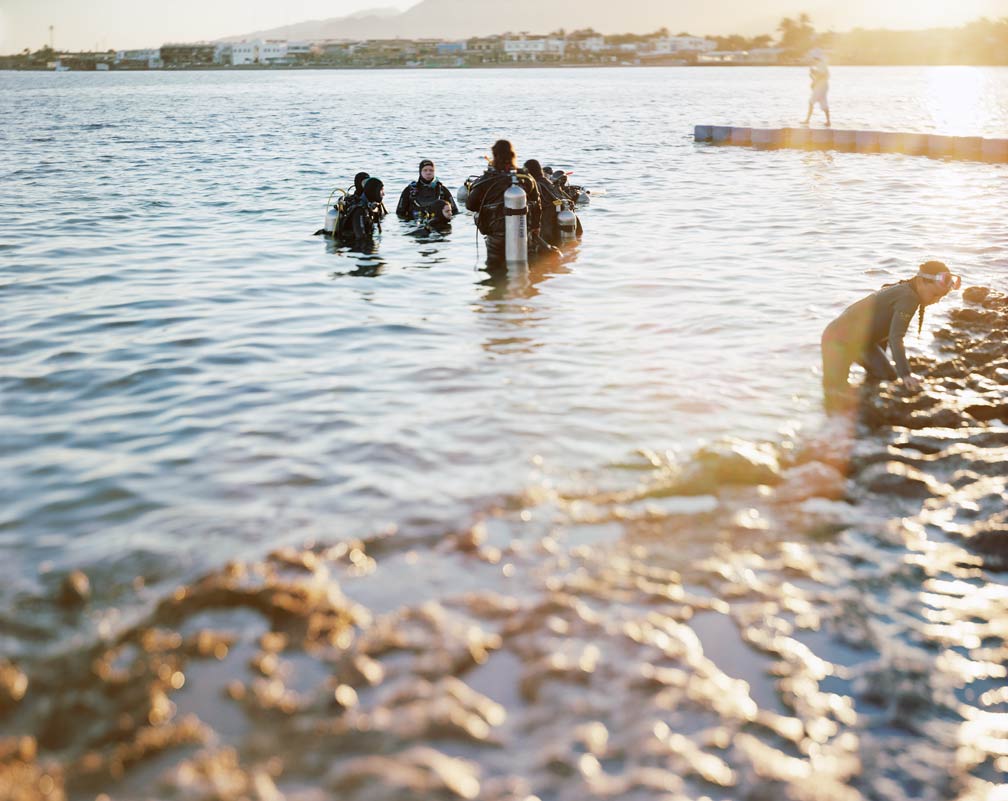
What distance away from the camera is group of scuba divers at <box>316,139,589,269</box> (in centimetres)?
1234

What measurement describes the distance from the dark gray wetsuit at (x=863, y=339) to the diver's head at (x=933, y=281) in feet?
0.81

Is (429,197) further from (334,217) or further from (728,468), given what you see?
(728,468)

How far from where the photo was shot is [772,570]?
4953 mm

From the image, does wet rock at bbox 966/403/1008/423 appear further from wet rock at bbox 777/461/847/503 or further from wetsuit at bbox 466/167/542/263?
wetsuit at bbox 466/167/542/263

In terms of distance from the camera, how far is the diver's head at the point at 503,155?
12.1 meters

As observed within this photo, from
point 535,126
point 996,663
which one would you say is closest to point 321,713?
point 996,663

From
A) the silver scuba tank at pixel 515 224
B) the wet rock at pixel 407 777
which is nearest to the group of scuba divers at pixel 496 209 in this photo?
the silver scuba tank at pixel 515 224

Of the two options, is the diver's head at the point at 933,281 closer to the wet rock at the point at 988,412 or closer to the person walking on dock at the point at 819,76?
the wet rock at the point at 988,412

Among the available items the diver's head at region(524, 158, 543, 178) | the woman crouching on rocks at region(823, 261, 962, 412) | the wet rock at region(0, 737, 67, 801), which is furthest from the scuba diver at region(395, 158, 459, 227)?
the wet rock at region(0, 737, 67, 801)

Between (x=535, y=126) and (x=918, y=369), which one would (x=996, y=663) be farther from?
(x=535, y=126)

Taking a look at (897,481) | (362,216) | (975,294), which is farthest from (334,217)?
(897,481)

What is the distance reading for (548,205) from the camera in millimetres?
13727

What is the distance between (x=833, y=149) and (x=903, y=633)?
2688cm

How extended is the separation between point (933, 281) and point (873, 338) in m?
0.79
